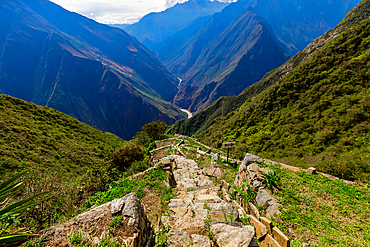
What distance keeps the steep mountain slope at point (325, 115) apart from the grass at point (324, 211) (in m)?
5.56

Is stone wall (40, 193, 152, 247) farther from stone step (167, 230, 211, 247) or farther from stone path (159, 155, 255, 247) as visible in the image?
stone path (159, 155, 255, 247)

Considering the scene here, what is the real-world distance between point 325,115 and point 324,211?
1688 cm

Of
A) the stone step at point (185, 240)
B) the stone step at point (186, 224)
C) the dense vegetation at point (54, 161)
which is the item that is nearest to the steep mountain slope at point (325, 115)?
the stone step at point (186, 224)

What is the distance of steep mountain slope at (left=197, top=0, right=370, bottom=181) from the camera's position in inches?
499

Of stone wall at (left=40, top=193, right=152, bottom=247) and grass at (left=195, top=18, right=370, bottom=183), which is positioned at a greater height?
grass at (left=195, top=18, right=370, bottom=183)

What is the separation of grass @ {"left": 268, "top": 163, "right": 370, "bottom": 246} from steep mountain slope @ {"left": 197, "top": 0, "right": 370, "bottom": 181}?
556 cm

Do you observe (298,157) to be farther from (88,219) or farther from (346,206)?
(88,219)

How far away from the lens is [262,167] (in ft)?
25.3

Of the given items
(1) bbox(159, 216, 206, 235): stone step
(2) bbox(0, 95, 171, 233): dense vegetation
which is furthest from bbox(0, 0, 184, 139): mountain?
(1) bbox(159, 216, 206, 235): stone step

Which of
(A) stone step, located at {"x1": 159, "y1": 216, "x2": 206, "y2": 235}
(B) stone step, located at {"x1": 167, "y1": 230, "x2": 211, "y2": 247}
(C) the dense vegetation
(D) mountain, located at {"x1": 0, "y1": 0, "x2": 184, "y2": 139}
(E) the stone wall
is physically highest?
(D) mountain, located at {"x1": 0, "y1": 0, "x2": 184, "y2": 139}

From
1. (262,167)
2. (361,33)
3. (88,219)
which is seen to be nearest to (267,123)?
(361,33)

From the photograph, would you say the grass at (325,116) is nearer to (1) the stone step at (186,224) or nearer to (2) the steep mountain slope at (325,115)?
(2) the steep mountain slope at (325,115)

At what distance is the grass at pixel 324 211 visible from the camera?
477 cm

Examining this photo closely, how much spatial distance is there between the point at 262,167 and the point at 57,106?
166m
